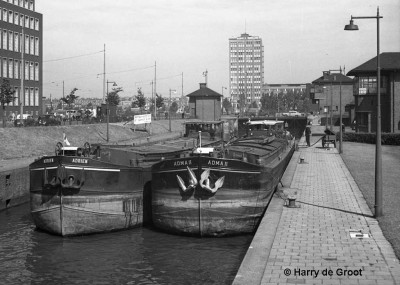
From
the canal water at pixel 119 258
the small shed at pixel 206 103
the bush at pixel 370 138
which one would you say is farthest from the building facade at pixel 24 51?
the canal water at pixel 119 258

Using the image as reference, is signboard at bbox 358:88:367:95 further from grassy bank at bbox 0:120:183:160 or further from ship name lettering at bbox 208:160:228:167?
ship name lettering at bbox 208:160:228:167

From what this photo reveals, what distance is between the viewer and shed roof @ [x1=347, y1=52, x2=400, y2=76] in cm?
5662

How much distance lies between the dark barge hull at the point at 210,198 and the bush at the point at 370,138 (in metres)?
36.4

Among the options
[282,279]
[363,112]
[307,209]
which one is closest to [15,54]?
[363,112]

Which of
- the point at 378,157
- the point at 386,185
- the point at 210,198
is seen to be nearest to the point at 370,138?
the point at 386,185

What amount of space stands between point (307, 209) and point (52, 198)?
29.1 feet

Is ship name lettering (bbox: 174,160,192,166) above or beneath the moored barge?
above

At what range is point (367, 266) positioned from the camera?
10.6 m

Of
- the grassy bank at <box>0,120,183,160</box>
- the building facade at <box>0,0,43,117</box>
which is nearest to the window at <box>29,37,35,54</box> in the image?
the building facade at <box>0,0,43,117</box>

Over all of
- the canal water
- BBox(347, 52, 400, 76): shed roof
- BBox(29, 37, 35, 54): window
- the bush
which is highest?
BBox(29, 37, 35, 54): window

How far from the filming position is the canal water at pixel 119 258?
13.6 meters

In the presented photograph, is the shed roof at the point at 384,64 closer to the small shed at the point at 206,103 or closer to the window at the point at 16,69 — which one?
the small shed at the point at 206,103

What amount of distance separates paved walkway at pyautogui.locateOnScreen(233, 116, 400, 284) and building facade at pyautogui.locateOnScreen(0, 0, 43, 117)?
199ft

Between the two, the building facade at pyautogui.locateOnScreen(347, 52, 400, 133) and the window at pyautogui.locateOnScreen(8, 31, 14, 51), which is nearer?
the building facade at pyautogui.locateOnScreen(347, 52, 400, 133)
